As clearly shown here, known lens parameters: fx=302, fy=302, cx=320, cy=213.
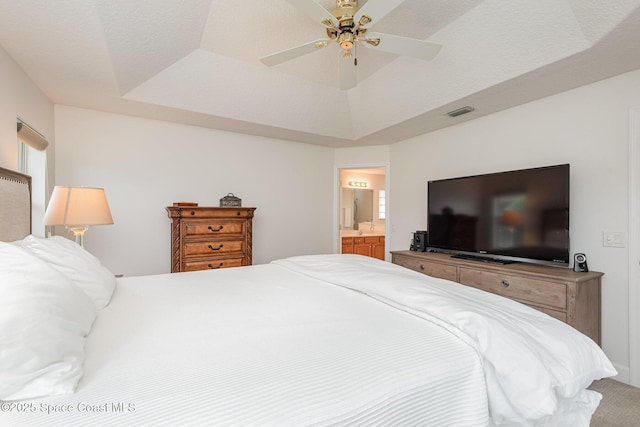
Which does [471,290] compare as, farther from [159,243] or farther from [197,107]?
[159,243]

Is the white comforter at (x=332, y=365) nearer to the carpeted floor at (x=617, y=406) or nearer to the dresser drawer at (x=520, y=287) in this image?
the carpeted floor at (x=617, y=406)

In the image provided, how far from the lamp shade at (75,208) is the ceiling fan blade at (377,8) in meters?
2.35

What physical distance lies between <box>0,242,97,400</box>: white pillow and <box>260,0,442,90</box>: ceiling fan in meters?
1.75

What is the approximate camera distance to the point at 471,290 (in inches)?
59.7

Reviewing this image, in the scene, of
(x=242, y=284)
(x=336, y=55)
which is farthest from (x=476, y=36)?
(x=242, y=284)

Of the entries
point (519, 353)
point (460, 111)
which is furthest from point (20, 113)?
point (460, 111)

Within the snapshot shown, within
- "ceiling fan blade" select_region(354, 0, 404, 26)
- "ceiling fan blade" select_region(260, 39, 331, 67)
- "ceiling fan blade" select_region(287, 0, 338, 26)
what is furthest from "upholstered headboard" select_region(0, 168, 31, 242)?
"ceiling fan blade" select_region(354, 0, 404, 26)

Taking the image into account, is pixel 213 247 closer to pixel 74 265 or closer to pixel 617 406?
pixel 74 265

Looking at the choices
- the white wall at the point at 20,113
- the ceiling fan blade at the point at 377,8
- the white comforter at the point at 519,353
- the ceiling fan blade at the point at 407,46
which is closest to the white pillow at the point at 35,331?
the white comforter at the point at 519,353

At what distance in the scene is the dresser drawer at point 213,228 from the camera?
10.8 ft

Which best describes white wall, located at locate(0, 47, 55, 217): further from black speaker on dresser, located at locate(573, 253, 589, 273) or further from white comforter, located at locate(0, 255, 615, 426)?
black speaker on dresser, located at locate(573, 253, 589, 273)

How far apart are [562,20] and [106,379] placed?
3027 mm

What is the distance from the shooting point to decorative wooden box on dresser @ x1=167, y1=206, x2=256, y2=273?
3.22m

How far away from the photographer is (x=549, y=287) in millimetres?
2291
